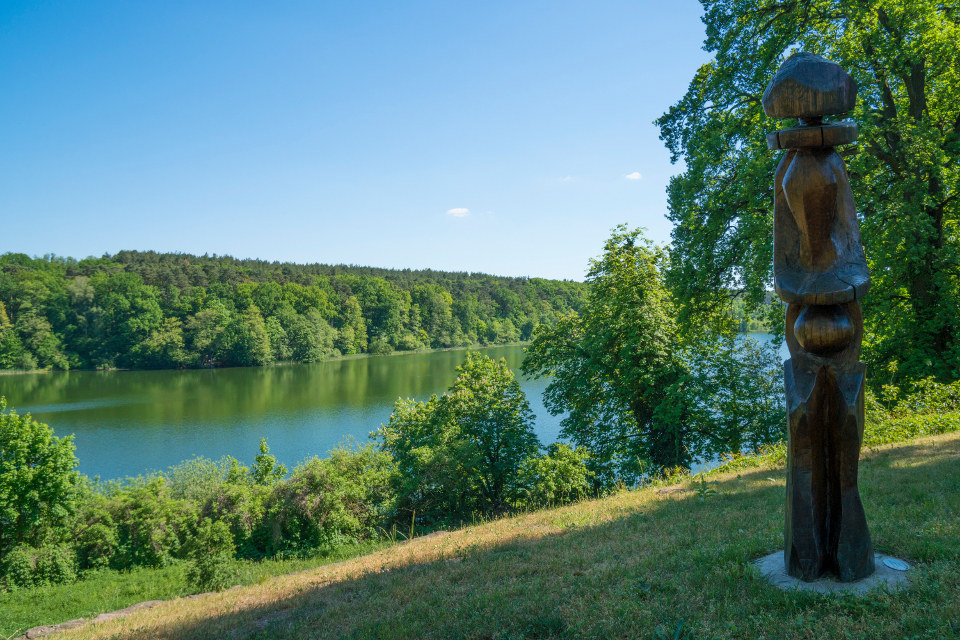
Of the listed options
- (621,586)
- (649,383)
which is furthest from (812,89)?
(649,383)

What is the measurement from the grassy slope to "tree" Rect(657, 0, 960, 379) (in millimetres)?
4457

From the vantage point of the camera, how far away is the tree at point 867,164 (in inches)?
420

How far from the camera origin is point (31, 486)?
58.0 ft

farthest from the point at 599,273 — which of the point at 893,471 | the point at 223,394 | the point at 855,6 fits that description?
the point at 223,394

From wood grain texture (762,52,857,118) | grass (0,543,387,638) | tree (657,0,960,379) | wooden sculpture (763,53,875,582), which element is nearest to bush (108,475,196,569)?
grass (0,543,387,638)

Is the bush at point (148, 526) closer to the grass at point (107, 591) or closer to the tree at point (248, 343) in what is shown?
the grass at point (107, 591)

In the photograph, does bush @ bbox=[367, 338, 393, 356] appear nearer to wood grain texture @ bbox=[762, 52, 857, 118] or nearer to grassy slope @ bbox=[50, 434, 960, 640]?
grassy slope @ bbox=[50, 434, 960, 640]

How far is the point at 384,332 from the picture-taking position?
92.2m

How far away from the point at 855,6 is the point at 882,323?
21.9ft

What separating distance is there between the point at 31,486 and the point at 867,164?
23.5 meters

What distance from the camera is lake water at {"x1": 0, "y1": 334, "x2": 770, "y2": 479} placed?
30531 mm

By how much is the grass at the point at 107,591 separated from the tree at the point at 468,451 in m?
2.37

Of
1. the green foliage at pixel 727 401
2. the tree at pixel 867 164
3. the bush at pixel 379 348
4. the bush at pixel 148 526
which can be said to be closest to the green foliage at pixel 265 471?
the bush at pixel 148 526

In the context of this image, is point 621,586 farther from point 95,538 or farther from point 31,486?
point 31,486
